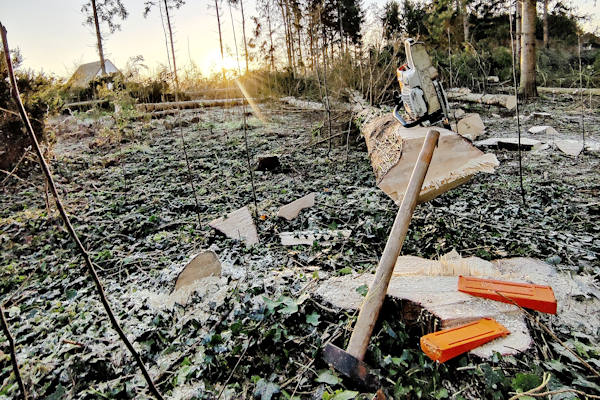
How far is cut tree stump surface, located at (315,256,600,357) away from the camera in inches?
59.0

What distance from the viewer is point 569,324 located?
155 cm

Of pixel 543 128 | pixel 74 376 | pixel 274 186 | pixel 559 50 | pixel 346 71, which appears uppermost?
pixel 559 50

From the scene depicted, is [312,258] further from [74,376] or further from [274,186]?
[274,186]

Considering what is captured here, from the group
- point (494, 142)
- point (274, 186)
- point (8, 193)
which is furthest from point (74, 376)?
point (494, 142)

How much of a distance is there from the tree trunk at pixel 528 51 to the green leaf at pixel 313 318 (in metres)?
8.81

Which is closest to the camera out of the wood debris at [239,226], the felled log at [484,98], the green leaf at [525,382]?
the green leaf at [525,382]

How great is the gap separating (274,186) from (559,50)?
61.4ft

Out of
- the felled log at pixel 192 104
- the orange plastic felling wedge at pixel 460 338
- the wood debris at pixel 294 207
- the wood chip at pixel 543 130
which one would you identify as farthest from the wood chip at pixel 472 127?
the felled log at pixel 192 104

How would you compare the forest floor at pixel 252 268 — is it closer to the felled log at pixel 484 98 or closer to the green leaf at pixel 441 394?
the green leaf at pixel 441 394

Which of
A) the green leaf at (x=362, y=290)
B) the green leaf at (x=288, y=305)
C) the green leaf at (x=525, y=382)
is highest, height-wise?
A: the green leaf at (x=362, y=290)

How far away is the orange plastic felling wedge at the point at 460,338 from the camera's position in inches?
53.7

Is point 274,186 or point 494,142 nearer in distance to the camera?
point 274,186

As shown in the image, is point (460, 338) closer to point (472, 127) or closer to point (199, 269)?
point (199, 269)

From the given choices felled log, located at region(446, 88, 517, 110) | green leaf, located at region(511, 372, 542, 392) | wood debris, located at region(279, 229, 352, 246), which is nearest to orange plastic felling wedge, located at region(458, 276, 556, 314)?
green leaf, located at region(511, 372, 542, 392)
